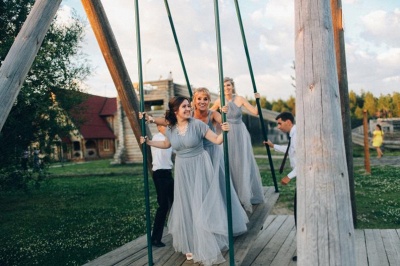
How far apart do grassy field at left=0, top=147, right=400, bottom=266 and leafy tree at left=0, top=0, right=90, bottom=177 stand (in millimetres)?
1592

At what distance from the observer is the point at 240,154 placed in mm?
6137

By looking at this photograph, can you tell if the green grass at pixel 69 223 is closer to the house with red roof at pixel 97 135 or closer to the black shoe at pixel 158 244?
the black shoe at pixel 158 244

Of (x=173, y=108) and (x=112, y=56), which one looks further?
(x=112, y=56)

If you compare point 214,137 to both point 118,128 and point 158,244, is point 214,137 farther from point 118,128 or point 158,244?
point 118,128

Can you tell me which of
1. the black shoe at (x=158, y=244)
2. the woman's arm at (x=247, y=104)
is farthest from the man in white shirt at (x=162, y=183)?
the woman's arm at (x=247, y=104)

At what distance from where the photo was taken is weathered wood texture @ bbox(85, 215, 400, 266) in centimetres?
512

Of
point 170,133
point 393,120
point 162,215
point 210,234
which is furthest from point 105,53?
point 393,120

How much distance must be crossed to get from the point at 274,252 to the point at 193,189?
1871 millimetres

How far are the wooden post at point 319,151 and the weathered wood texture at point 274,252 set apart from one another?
1526 mm

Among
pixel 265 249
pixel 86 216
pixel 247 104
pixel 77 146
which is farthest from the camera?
pixel 77 146

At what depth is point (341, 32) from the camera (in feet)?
21.9

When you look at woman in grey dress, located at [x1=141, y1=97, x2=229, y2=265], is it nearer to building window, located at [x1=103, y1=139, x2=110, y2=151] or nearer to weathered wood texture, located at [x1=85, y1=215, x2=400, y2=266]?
weathered wood texture, located at [x1=85, y1=215, x2=400, y2=266]

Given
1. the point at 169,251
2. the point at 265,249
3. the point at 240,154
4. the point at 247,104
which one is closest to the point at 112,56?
the point at 247,104

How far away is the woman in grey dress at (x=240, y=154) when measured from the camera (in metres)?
6.00
